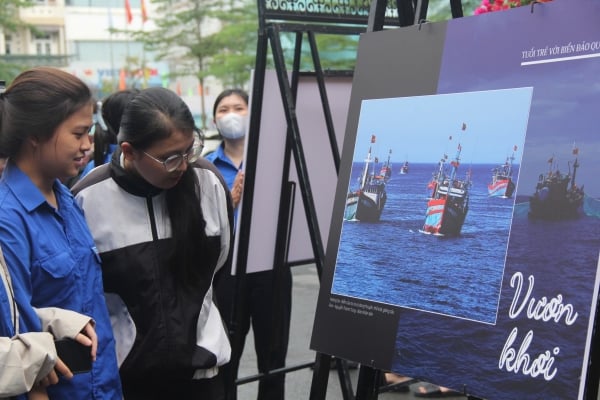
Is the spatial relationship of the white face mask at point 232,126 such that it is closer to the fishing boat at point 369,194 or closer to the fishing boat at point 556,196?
the fishing boat at point 369,194

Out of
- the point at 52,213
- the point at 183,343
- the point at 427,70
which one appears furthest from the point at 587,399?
the point at 52,213

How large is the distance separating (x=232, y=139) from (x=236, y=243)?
32.2 inches

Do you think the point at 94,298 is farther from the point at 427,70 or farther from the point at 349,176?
the point at 427,70

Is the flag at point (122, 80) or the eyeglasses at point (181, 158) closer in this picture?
the eyeglasses at point (181, 158)

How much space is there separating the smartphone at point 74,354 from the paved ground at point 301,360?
236 centimetres

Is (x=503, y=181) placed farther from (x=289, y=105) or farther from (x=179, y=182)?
(x=289, y=105)

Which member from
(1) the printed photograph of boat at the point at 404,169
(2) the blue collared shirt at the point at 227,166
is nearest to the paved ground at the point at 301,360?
(2) the blue collared shirt at the point at 227,166

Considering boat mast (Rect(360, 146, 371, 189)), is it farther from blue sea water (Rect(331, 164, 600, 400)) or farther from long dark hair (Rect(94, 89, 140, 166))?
long dark hair (Rect(94, 89, 140, 166))

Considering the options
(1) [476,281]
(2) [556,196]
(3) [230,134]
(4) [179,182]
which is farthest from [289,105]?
(2) [556,196]

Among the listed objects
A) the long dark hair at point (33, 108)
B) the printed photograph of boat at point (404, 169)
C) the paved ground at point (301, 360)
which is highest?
the long dark hair at point (33, 108)

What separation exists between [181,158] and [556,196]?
3.75ft

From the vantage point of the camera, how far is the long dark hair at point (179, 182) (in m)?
2.47

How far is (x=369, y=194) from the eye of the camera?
2.47 metres

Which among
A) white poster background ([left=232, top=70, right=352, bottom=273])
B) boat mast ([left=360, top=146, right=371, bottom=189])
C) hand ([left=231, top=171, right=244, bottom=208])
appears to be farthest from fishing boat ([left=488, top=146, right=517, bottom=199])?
hand ([left=231, top=171, right=244, bottom=208])
